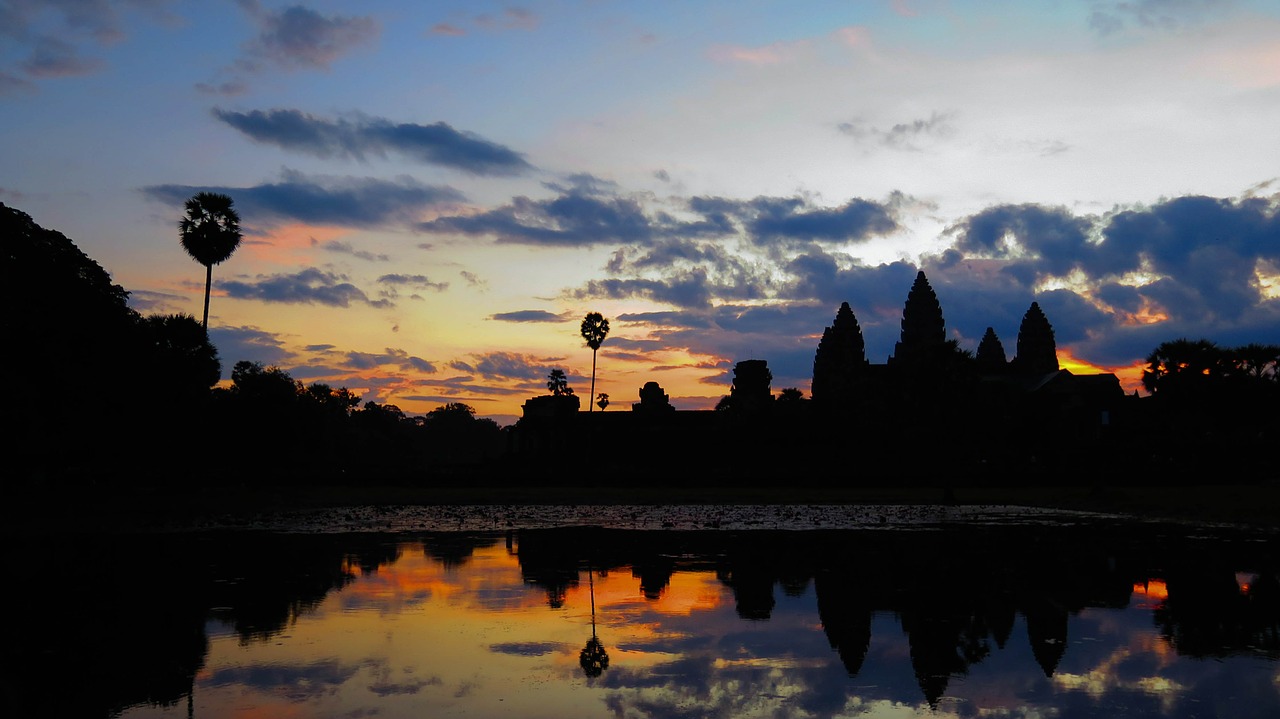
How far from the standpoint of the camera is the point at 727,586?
2123 centimetres

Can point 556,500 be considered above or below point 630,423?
below

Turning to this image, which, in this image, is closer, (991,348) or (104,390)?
(104,390)

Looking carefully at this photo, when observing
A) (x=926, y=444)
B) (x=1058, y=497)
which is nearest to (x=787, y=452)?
(x=926, y=444)

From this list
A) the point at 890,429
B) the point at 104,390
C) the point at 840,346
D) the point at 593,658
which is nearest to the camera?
the point at 593,658

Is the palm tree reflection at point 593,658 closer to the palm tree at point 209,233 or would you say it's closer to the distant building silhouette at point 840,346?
the palm tree at point 209,233

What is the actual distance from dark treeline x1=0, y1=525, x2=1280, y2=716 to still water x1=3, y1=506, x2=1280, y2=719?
0.25 feet

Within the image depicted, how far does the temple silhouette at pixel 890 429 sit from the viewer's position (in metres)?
69.9

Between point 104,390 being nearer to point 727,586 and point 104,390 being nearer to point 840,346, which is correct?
point 727,586

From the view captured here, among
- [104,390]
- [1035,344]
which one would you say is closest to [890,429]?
[104,390]

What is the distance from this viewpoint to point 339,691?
12.0m

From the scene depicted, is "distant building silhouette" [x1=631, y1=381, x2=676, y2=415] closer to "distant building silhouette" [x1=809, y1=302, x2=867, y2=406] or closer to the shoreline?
"distant building silhouette" [x1=809, y1=302, x2=867, y2=406]

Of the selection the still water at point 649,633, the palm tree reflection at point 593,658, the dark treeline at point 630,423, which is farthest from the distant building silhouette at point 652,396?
the palm tree reflection at point 593,658

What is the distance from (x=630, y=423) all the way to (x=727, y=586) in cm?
8290

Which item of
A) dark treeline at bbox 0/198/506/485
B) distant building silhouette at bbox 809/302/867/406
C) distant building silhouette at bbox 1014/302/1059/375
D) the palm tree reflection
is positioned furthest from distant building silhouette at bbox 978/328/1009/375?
the palm tree reflection
